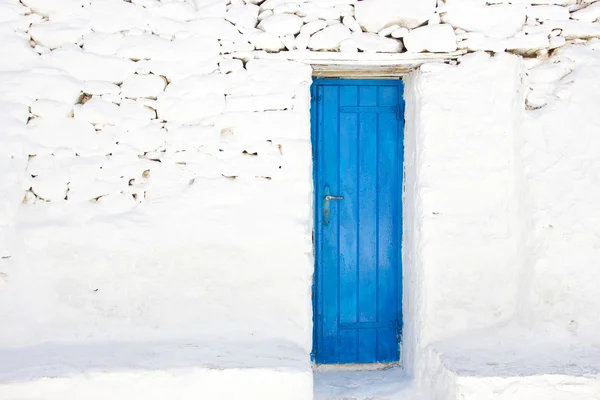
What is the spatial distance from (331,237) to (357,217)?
0.67 ft

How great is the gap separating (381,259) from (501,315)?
2.53ft

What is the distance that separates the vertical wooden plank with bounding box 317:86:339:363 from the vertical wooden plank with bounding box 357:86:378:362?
148 mm

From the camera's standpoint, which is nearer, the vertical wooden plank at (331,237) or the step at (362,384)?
the step at (362,384)

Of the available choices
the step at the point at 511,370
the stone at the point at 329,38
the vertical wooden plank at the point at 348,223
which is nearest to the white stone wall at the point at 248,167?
the stone at the point at 329,38

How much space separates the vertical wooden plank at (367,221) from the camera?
3.61 m

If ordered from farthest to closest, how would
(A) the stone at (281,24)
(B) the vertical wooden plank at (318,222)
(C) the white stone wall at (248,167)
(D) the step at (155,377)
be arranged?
(B) the vertical wooden plank at (318,222) → (A) the stone at (281,24) → (C) the white stone wall at (248,167) → (D) the step at (155,377)

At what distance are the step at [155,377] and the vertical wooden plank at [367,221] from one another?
2.47ft

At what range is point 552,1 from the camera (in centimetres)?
340

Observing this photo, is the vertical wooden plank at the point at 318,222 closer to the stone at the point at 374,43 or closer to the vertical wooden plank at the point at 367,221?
the vertical wooden plank at the point at 367,221

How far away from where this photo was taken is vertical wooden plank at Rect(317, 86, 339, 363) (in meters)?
3.59

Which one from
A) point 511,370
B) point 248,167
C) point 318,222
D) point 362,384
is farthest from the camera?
point 318,222

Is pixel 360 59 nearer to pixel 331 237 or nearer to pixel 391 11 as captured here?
pixel 391 11

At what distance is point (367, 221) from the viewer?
363 centimetres

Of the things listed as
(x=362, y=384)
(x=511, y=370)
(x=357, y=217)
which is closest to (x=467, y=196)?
(x=357, y=217)
